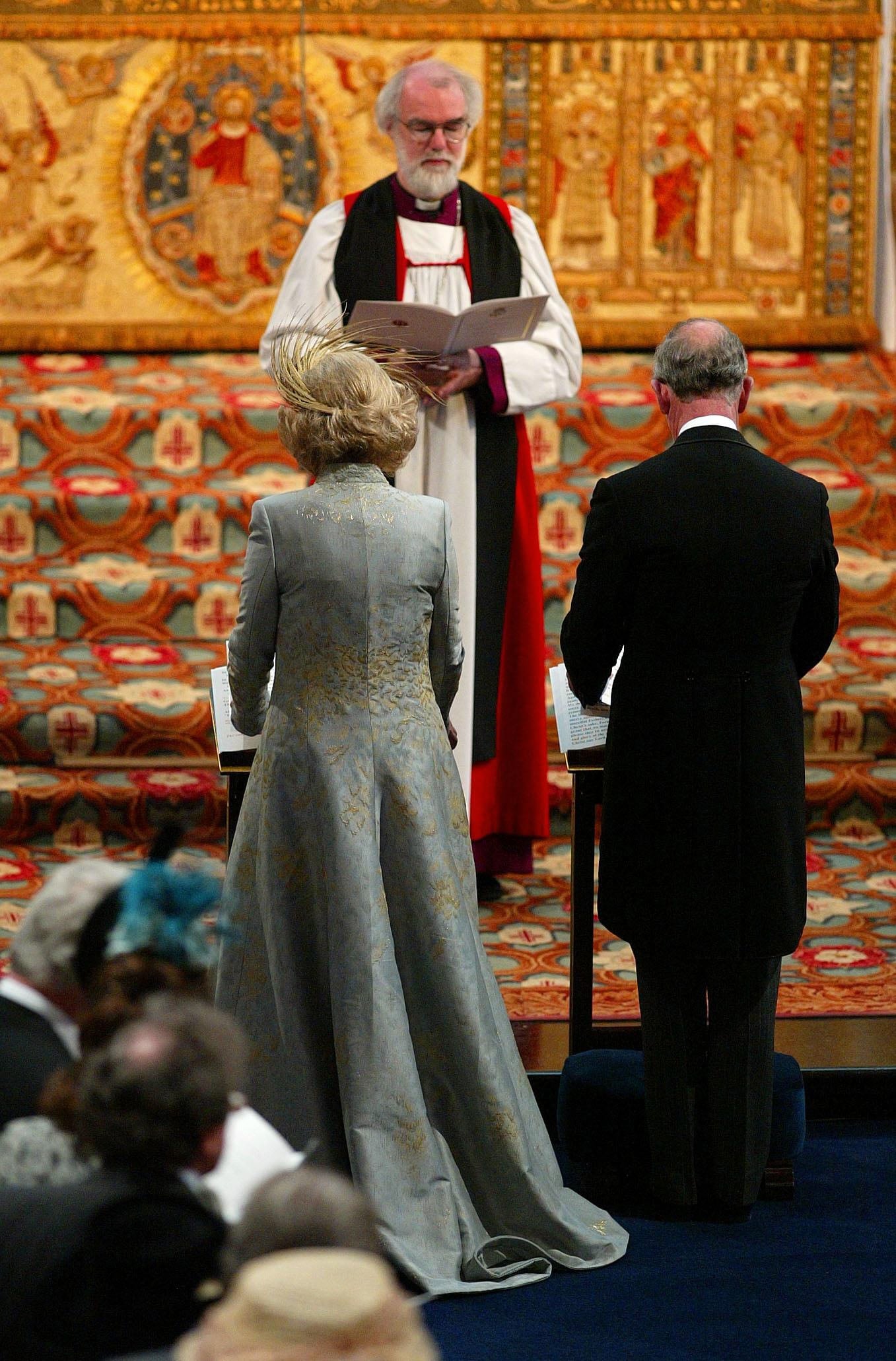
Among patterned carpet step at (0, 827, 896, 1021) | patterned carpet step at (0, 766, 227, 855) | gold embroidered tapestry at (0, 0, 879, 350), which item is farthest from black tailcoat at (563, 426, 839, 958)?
gold embroidered tapestry at (0, 0, 879, 350)

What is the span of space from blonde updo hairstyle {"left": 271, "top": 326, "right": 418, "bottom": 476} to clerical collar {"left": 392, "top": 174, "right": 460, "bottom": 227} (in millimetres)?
2160

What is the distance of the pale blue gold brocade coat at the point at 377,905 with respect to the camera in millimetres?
3344

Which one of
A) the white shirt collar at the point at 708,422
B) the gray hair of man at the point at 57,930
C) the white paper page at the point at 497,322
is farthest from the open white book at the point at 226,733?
the gray hair of man at the point at 57,930

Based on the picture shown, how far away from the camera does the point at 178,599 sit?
24.7 ft

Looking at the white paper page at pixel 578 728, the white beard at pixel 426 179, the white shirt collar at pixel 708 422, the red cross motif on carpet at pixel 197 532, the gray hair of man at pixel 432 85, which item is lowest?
the white paper page at pixel 578 728

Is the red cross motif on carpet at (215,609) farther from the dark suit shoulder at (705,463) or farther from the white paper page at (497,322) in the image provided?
the dark suit shoulder at (705,463)

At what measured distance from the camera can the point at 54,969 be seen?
209 centimetres

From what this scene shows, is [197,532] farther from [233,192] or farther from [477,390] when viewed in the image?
[477,390]

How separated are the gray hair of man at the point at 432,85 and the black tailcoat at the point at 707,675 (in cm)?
200

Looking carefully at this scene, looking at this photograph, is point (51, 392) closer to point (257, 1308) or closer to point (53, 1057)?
point (53, 1057)

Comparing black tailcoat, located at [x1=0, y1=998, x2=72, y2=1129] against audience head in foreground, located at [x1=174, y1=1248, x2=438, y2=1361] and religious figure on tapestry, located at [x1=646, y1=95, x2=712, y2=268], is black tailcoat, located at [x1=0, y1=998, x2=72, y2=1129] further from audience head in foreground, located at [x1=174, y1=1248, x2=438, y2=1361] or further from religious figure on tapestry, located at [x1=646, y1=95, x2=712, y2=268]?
religious figure on tapestry, located at [x1=646, y1=95, x2=712, y2=268]

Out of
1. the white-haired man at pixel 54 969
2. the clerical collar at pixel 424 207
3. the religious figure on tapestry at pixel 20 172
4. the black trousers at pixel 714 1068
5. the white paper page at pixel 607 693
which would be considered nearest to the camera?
the white-haired man at pixel 54 969

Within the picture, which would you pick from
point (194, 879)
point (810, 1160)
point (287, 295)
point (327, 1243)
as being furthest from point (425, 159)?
point (327, 1243)

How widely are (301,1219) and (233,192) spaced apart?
7.89 metres
